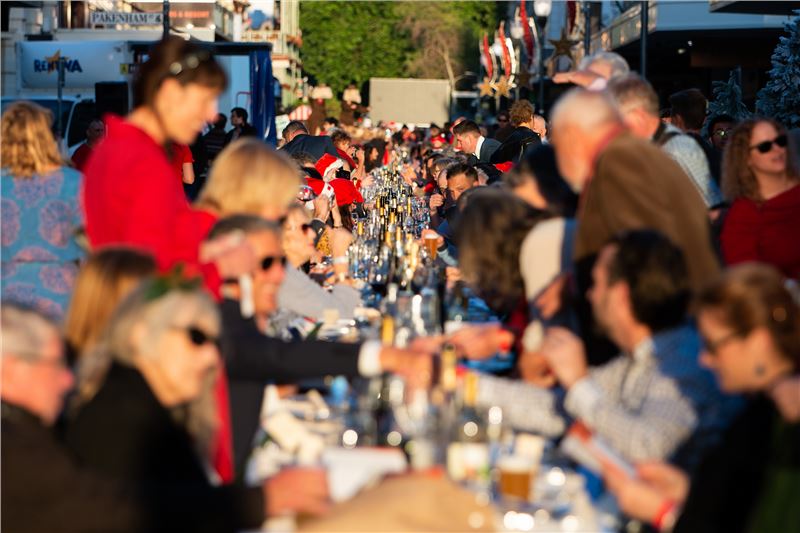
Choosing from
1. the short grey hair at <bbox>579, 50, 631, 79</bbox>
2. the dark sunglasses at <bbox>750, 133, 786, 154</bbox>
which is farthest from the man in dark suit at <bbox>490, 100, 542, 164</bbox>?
the dark sunglasses at <bbox>750, 133, 786, 154</bbox>

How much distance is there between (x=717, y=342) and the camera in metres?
3.53

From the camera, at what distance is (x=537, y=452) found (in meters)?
4.07

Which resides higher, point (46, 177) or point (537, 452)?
point (46, 177)

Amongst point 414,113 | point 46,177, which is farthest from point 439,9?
point 46,177

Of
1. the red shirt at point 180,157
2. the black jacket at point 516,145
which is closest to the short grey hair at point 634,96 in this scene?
the red shirt at point 180,157

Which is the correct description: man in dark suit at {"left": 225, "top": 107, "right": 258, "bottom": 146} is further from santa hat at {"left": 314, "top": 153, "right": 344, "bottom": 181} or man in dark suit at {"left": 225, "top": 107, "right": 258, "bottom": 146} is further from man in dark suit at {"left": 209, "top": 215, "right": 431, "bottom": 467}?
man in dark suit at {"left": 209, "top": 215, "right": 431, "bottom": 467}

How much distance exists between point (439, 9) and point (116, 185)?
71997 millimetres

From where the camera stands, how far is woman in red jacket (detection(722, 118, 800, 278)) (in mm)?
6977

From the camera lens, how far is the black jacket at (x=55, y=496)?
3.20 metres

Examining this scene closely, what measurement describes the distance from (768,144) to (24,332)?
4479 mm

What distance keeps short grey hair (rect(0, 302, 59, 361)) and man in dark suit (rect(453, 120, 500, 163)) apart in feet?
42.1

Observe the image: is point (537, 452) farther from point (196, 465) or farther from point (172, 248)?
point (172, 248)

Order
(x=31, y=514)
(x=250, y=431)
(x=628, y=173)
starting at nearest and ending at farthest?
(x=31, y=514), (x=250, y=431), (x=628, y=173)

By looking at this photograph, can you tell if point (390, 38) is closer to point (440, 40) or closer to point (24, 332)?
point (440, 40)
